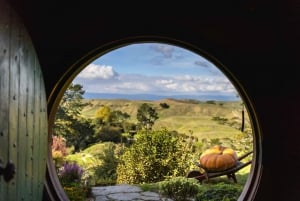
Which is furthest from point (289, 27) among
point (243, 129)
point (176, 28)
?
point (243, 129)

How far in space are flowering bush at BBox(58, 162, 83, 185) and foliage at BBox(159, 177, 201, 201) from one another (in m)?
0.90

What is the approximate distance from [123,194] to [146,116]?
129cm

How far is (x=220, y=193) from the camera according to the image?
4539mm

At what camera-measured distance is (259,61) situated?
3.29 m

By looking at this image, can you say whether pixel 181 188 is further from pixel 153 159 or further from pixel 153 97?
pixel 153 97

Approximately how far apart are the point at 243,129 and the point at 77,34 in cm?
302

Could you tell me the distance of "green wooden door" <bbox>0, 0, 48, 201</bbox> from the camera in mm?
1824

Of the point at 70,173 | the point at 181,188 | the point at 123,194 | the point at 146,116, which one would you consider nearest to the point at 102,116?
the point at 146,116

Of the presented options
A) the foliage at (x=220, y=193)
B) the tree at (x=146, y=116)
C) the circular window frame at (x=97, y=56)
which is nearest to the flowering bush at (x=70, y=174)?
the tree at (x=146, y=116)

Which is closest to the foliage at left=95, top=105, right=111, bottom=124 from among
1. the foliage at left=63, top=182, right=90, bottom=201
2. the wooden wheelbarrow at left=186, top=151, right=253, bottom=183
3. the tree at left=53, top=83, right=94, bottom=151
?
the tree at left=53, top=83, right=94, bottom=151

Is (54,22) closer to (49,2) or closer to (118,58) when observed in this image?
(49,2)

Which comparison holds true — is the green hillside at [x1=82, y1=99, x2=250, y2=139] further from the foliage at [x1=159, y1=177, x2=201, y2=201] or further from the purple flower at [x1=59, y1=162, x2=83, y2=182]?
the foliage at [x1=159, y1=177, x2=201, y2=201]

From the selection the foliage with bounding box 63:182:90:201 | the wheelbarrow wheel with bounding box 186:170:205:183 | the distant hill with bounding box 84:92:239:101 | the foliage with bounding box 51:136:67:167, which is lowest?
the foliage with bounding box 63:182:90:201

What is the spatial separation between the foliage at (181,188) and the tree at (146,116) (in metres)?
1.11
